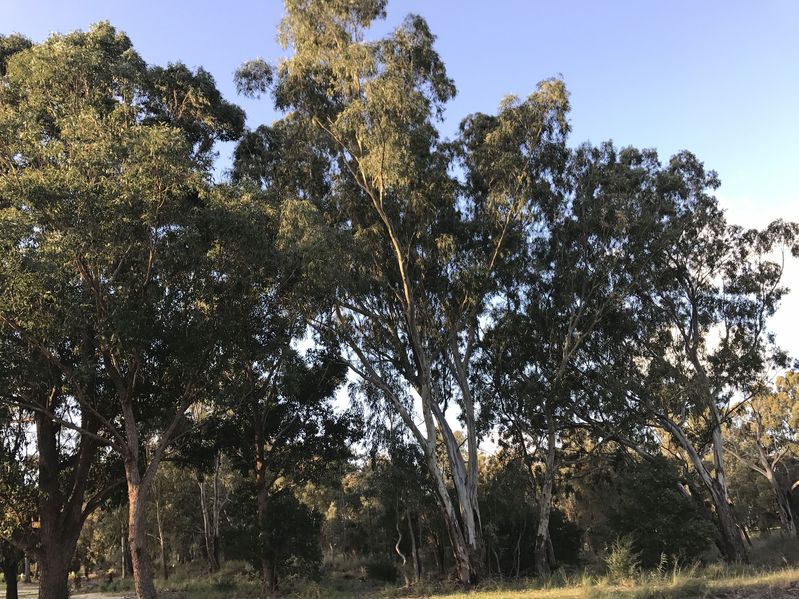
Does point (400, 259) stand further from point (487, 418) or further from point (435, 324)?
point (487, 418)

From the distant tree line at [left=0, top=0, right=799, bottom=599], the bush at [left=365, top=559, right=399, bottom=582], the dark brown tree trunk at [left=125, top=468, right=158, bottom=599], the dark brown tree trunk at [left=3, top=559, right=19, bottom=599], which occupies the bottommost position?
the bush at [left=365, top=559, right=399, bottom=582]

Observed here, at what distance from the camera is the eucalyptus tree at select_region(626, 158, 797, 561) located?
2516 centimetres

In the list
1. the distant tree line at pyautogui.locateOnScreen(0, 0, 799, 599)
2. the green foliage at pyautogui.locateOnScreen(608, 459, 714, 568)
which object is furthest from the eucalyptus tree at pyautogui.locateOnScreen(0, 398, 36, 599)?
the green foliage at pyautogui.locateOnScreen(608, 459, 714, 568)

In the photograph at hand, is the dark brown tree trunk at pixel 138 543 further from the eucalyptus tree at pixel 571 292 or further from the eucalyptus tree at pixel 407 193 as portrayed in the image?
the eucalyptus tree at pixel 571 292

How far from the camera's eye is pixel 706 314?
88.2ft

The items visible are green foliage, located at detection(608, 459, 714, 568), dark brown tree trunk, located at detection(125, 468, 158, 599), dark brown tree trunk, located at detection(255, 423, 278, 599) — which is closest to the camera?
dark brown tree trunk, located at detection(125, 468, 158, 599)

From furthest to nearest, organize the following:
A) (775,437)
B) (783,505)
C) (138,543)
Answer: (775,437), (783,505), (138,543)

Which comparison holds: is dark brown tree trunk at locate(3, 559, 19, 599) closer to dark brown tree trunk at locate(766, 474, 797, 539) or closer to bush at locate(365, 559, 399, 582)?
bush at locate(365, 559, 399, 582)

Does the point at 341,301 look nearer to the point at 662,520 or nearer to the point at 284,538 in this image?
the point at 284,538

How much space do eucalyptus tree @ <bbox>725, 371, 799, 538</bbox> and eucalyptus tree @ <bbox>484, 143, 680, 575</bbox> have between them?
18.3m

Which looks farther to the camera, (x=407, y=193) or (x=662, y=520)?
(x=662, y=520)

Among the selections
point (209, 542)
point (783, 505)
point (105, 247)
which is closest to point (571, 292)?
point (105, 247)

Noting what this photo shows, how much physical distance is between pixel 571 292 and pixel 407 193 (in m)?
8.94

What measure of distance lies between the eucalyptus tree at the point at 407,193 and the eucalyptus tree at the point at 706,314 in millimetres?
8375
